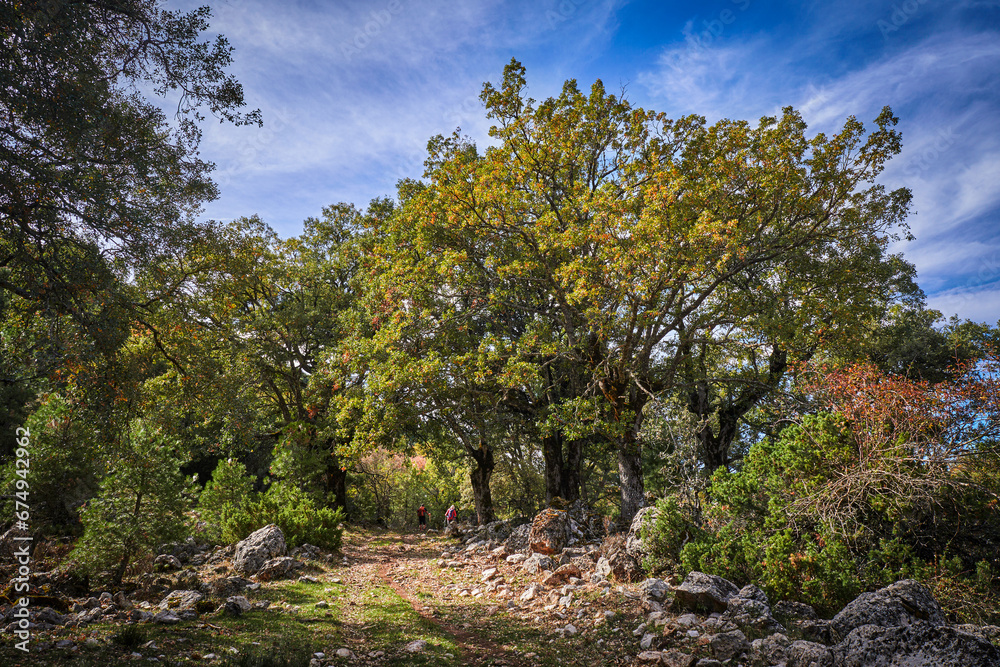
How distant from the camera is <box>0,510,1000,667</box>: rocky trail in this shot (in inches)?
191

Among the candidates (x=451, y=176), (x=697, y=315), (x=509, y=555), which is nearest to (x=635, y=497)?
(x=509, y=555)

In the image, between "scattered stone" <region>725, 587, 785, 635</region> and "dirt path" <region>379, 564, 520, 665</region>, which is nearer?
"scattered stone" <region>725, 587, 785, 635</region>

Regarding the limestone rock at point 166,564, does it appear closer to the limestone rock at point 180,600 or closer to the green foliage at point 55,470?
the green foliage at point 55,470

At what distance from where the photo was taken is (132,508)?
27.6 ft

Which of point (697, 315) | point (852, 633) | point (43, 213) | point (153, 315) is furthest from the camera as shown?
point (697, 315)

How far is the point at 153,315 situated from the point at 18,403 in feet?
41.2

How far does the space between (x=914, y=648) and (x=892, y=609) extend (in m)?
1.06

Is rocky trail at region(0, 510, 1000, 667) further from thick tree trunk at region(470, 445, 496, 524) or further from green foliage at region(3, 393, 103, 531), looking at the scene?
thick tree trunk at region(470, 445, 496, 524)

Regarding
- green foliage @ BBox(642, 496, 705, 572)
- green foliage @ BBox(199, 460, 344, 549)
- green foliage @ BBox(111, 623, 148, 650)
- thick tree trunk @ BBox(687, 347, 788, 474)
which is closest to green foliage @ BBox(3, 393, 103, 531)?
green foliage @ BBox(199, 460, 344, 549)

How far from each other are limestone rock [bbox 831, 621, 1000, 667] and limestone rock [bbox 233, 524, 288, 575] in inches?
408

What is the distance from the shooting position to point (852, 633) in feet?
15.3

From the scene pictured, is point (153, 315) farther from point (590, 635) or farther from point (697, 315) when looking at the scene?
point (697, 315)

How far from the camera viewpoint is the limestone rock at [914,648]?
3801mm

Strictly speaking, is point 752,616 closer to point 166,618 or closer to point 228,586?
point 166,618
